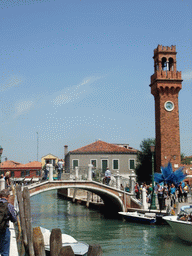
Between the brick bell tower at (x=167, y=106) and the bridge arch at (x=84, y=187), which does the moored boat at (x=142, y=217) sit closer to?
the bridge arch at (x=84, y=187)

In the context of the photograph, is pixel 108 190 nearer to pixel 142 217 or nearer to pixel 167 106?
pixel 142 217

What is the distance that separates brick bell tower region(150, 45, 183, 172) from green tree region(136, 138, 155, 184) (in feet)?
20.7

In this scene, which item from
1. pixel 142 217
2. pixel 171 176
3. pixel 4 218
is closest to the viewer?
pixel 4 218

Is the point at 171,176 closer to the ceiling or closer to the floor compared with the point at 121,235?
closer to the ceiling

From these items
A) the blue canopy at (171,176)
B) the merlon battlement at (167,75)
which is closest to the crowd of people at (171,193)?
the blue canopy at (171,176)

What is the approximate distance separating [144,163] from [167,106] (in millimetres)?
8854

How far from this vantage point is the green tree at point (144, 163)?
36.5 metres

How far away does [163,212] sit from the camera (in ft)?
55.3

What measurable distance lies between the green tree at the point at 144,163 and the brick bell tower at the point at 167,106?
6313 mm

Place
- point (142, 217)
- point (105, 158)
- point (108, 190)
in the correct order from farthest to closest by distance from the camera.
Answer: point (105, 158), point (108, 190), point (142, 217)

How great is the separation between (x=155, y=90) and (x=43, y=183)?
1584 cm

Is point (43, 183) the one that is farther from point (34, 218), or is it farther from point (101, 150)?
point (101, 150)

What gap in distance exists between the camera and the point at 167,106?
99.7 feet

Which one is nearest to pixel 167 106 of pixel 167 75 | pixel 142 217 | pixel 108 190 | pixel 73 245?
pixel 167 75
